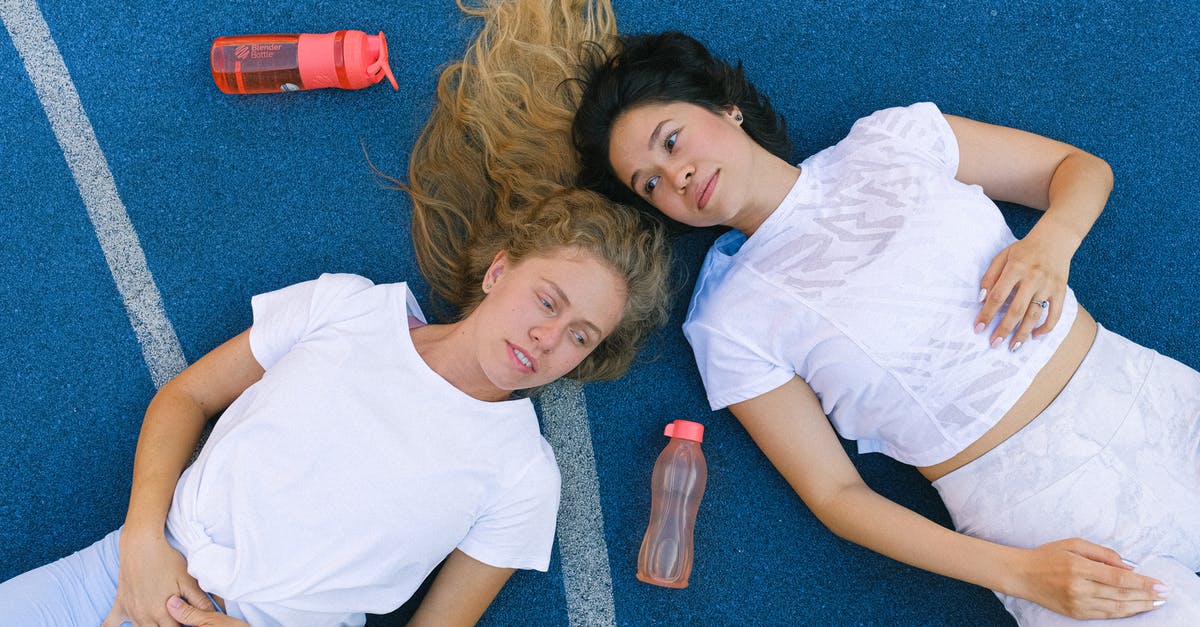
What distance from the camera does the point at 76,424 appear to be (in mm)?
2609

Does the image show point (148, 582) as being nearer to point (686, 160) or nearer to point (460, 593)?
point (460, 593)

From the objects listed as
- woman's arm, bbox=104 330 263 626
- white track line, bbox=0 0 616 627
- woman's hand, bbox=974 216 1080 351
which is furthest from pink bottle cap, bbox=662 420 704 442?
woman's arm, bbox=104 330 263 626

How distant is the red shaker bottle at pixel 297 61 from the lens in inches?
104

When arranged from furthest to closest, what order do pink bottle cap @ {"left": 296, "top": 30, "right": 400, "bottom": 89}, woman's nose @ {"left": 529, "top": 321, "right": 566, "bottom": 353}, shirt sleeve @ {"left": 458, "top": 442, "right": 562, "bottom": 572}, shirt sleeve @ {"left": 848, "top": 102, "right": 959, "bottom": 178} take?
pink bottle cap @ {"left": 296, "top": 30, "right": 400, "bottom": 89}, shirt sleeve @ {"left": 848, "top": 102, "right": 959, "bottom": 178}, shirt sleeve @ {"left": 458, "top": 442, "right": 562, "bottom": 572}, woman's nose @ {"left": 529, "top": 321, "right": 566, "bottom": 353}

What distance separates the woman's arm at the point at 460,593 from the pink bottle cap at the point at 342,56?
1681 mm

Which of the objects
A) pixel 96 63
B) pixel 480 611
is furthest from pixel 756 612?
pixel 96 63

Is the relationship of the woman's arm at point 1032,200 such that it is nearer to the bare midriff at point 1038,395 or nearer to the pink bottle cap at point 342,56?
the bare midriff at point 1038,395

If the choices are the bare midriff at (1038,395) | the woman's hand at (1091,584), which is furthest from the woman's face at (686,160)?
the woman's hand at (1091,584)

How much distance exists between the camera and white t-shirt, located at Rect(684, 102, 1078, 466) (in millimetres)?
2252

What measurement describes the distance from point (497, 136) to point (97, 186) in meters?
1.44

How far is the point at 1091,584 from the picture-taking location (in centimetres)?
211

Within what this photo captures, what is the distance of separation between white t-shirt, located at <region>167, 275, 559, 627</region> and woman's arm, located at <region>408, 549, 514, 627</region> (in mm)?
53

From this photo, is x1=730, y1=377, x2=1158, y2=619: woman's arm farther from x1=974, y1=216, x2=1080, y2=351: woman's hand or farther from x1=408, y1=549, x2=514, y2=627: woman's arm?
x1=408, y1=549, x2=514, y2=627: woman's arm

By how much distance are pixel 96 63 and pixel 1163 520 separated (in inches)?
151
